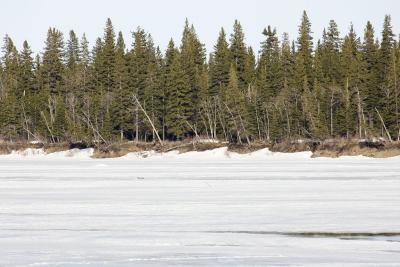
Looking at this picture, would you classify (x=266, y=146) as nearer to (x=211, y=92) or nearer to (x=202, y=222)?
(x=211, y=92)

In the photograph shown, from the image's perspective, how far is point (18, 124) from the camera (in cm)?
8488

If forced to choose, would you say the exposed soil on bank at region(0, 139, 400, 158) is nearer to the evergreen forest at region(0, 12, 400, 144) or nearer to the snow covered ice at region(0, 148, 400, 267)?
the evergreen forest at region(0, 12, 400, 144)

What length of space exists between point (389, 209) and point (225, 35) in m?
74.1

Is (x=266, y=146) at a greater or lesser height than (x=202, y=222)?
greater

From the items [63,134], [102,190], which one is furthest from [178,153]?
[102,190]

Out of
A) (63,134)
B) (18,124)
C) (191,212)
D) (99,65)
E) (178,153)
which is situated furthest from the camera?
(99,65)

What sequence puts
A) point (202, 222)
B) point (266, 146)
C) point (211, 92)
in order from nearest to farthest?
1. point (202, 222)
2. point (266, 146)
3. point (211, 92)

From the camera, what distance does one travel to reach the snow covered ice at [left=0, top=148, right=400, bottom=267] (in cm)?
1302

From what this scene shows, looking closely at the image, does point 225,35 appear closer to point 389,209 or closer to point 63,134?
point 63,134

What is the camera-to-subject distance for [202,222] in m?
17.4

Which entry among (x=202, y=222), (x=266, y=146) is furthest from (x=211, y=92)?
(x=202, y=222)

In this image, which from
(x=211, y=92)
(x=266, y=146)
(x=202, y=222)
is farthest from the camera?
(x=211, y=92)

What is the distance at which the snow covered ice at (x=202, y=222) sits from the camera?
13023mm

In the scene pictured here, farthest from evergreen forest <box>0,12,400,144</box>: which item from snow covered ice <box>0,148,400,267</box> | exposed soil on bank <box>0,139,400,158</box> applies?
snow covered ice <box>0,148,400,267</box>
